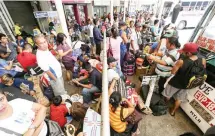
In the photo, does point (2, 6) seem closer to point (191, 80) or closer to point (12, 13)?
point (12, 13)

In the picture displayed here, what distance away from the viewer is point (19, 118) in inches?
47.3

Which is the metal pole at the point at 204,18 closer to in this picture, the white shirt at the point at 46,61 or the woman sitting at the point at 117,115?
the woman sitting at the point at 117,115

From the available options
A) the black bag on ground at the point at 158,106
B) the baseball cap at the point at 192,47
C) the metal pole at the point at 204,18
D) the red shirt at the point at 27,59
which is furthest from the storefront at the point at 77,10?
the baseball cap at the point at 192,47

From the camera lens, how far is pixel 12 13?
6.89 m

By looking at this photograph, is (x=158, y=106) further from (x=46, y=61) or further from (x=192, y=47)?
(x=46, y=61)

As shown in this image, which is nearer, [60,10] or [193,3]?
[60,10]

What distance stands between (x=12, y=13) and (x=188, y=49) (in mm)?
9176

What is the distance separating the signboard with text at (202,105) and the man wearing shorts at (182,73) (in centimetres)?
17

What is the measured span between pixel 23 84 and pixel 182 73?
10.0 feet

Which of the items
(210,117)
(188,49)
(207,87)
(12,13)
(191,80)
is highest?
(12,13)

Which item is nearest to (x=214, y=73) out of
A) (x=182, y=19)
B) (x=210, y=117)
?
(x=210, y=117)

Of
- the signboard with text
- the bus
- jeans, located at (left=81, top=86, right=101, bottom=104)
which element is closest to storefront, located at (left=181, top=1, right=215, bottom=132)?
the signboard with text

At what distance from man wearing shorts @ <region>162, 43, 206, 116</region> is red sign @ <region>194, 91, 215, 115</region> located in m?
0.20

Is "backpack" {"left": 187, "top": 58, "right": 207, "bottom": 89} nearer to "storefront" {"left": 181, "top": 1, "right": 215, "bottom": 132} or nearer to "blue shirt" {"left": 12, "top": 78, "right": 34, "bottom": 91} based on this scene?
"storefront" {"left": 181, "top": 1, "right": 215, "bottom": 132}
